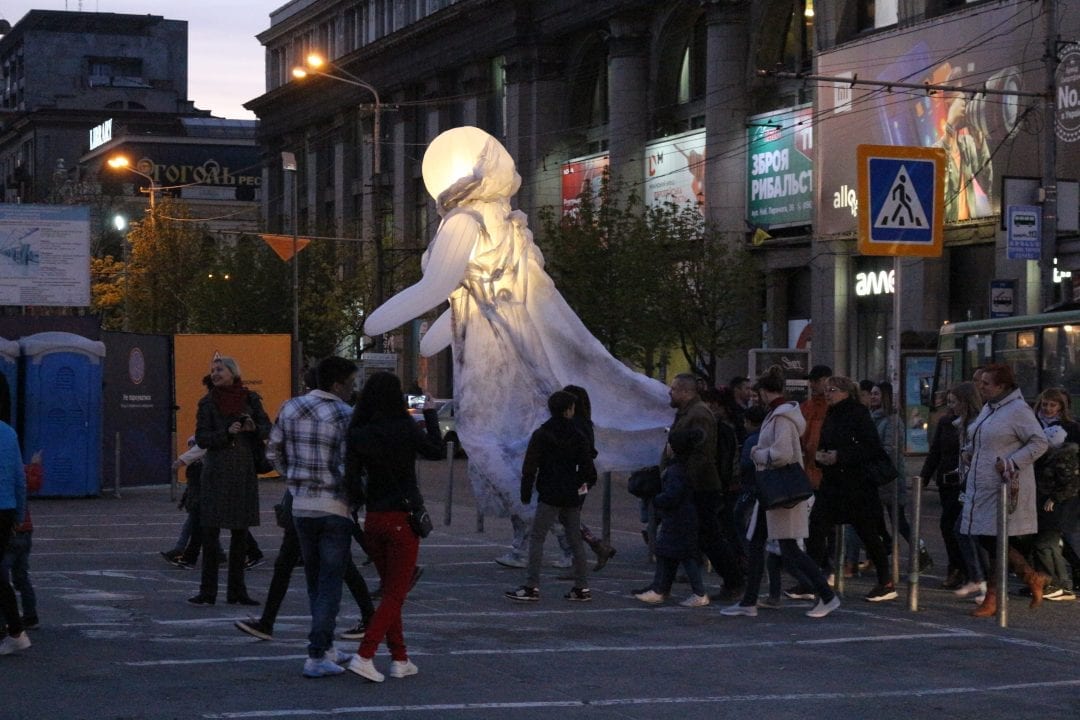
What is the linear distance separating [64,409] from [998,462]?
1691 cm

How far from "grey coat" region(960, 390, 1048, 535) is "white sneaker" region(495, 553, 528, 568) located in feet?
14.1

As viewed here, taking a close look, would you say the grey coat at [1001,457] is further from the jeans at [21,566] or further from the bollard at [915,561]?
the jeans at [21,566]

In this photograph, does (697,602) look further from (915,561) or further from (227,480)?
(227,480)

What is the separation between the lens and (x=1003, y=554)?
1227cm

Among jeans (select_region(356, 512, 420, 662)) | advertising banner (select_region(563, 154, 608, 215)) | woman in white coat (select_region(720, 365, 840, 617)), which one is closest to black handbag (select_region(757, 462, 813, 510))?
woman in white coat (select_region(720, 365, 840, 617))

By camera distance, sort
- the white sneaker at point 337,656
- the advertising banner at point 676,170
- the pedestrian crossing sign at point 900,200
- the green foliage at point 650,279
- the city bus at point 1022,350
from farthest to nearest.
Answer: the advertising banner at point 676,170 → the green foliage at point 650,279 → the city bus at point 1022,350 → the pedestrian crossing sign at point 900,200 → the white sneaker at point 337,656

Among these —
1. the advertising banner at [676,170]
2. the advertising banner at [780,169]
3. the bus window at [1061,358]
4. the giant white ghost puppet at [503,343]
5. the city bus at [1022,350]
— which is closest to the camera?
the giant white ghost puppet at [503,343]

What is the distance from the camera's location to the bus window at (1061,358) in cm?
2491

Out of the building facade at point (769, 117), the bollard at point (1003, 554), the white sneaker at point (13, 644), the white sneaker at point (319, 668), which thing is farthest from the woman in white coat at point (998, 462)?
the building facade at point (769, 117)

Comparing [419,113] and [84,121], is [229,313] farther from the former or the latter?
[84,121]

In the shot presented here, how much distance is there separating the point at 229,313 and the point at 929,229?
51.3 meters

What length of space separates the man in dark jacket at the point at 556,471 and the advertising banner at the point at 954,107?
66.8 ft

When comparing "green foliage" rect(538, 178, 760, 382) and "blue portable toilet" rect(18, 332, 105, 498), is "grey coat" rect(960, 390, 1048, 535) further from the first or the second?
"green foliage" rect(538, 178, 760, 382)

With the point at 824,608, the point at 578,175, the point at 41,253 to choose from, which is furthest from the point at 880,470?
Answer: the point at 578,175
